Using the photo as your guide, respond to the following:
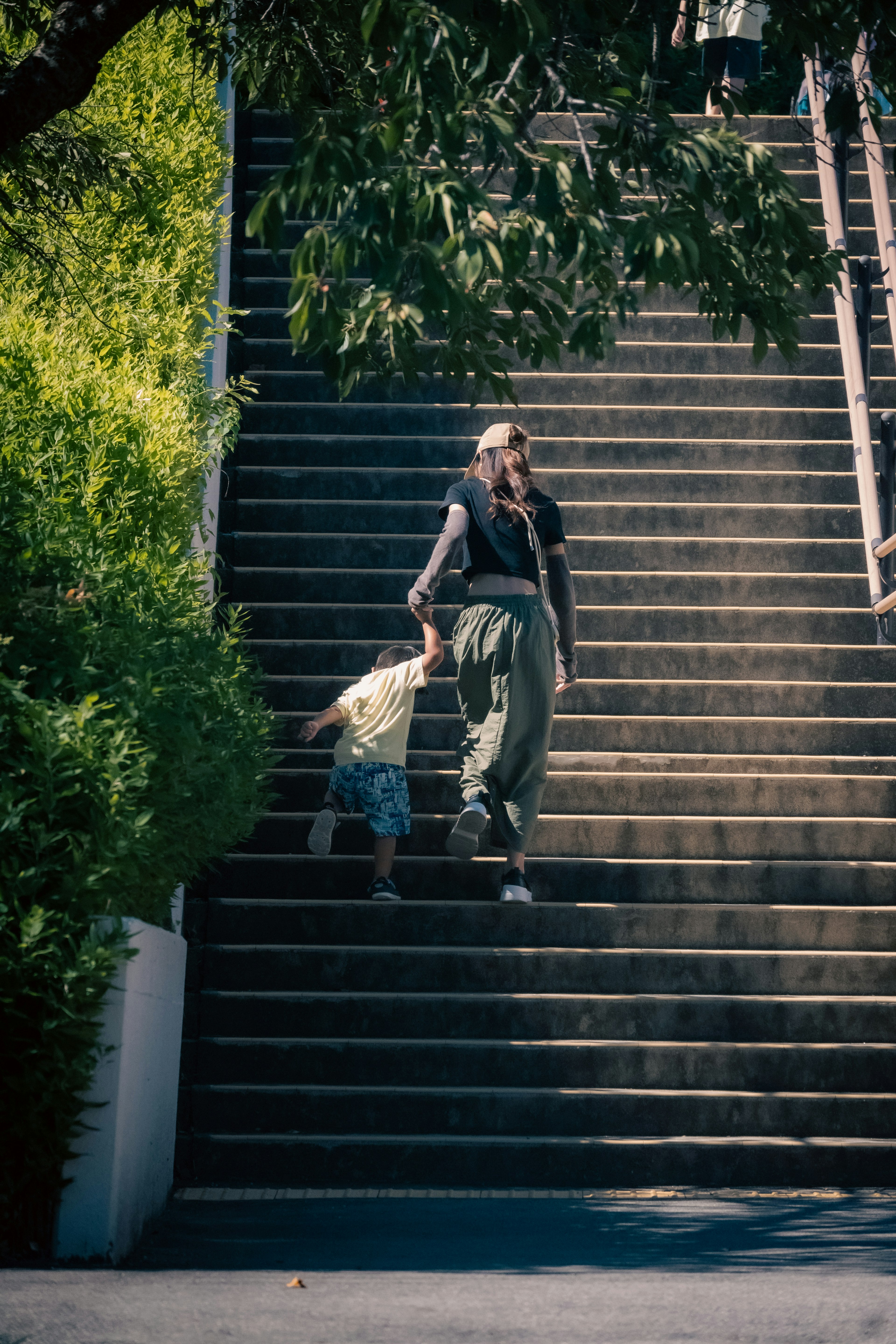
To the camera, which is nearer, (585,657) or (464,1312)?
(464,1312)

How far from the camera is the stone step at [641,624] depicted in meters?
6.81

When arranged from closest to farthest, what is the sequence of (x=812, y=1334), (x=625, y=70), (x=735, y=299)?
(x=812, y=1334), (x=735, y=299), (x=625, y=70)

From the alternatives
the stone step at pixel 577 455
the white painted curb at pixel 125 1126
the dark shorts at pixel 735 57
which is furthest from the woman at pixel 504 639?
the dark shorts at pixel 735 57

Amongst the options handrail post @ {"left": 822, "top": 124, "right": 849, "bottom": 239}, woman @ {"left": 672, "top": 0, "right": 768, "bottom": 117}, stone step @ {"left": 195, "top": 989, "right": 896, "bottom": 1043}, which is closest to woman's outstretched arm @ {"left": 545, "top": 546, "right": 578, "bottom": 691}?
stone step @ {"left": 195, "top": 989, "right": 896, "bottom": 1043}

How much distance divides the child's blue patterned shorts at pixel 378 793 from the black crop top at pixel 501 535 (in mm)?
882

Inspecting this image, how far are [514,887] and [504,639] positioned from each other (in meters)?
0.99

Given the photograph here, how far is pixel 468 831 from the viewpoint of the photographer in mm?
5309

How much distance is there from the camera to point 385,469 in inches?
300

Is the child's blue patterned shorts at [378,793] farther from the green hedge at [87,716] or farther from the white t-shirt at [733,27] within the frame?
the white t-shirt at [733,27]

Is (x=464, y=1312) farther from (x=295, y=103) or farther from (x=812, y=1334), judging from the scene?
(x=295, y=103)

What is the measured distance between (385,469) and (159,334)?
150cm

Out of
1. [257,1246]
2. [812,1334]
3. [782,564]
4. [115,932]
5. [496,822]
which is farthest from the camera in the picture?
[782,564]

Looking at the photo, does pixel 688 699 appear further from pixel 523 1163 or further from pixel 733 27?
pixel 733 27

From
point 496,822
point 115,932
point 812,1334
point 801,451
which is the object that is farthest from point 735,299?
point 801,451
